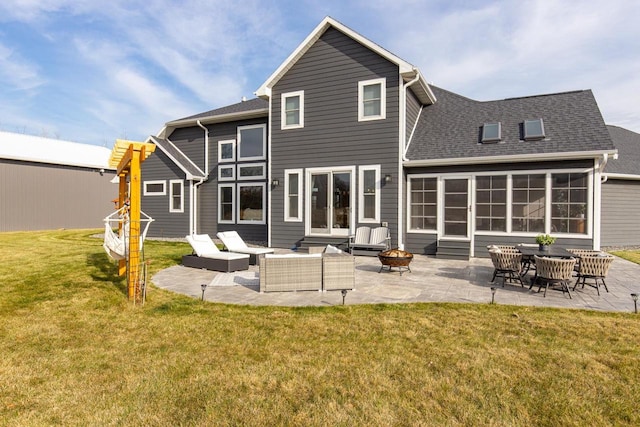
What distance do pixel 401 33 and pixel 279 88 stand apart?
5842 millimetres

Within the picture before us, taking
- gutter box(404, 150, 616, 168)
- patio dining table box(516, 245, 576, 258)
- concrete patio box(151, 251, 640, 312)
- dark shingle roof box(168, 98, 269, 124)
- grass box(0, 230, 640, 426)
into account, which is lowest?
grass box(0, 230, 640, 426)

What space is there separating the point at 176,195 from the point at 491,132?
43.3 feet

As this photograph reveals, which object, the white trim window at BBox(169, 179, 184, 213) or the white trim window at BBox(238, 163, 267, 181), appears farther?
the white trim window at BBox(169, 179, 184, 213)

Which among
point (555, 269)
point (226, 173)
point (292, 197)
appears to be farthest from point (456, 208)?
point (226, 173)

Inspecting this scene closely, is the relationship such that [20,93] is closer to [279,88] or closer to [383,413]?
[279,88]

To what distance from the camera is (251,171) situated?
15164 mm

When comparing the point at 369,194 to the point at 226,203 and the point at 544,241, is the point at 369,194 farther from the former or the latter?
the point at 226,203

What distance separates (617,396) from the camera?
10.2ft

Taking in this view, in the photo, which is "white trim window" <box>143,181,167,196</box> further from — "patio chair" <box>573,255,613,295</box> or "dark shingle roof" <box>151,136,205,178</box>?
"patio chair" <box>573,255,613,295</box>

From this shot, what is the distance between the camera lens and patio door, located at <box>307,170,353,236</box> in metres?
12.0

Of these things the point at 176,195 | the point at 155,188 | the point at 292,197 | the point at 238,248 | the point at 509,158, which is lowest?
the point at 238,248

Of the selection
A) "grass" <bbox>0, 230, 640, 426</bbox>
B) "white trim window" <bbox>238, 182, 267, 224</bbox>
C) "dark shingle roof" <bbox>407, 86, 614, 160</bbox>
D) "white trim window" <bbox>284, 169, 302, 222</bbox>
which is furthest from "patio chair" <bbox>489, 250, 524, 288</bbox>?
"white trim window" <bbox>238, 182, 267, 224</bbox>

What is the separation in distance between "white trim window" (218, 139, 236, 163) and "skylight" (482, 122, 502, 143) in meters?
9.95

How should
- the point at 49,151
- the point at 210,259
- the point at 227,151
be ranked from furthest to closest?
the point at 49,151, the point at 227,151, the point at 210,259
